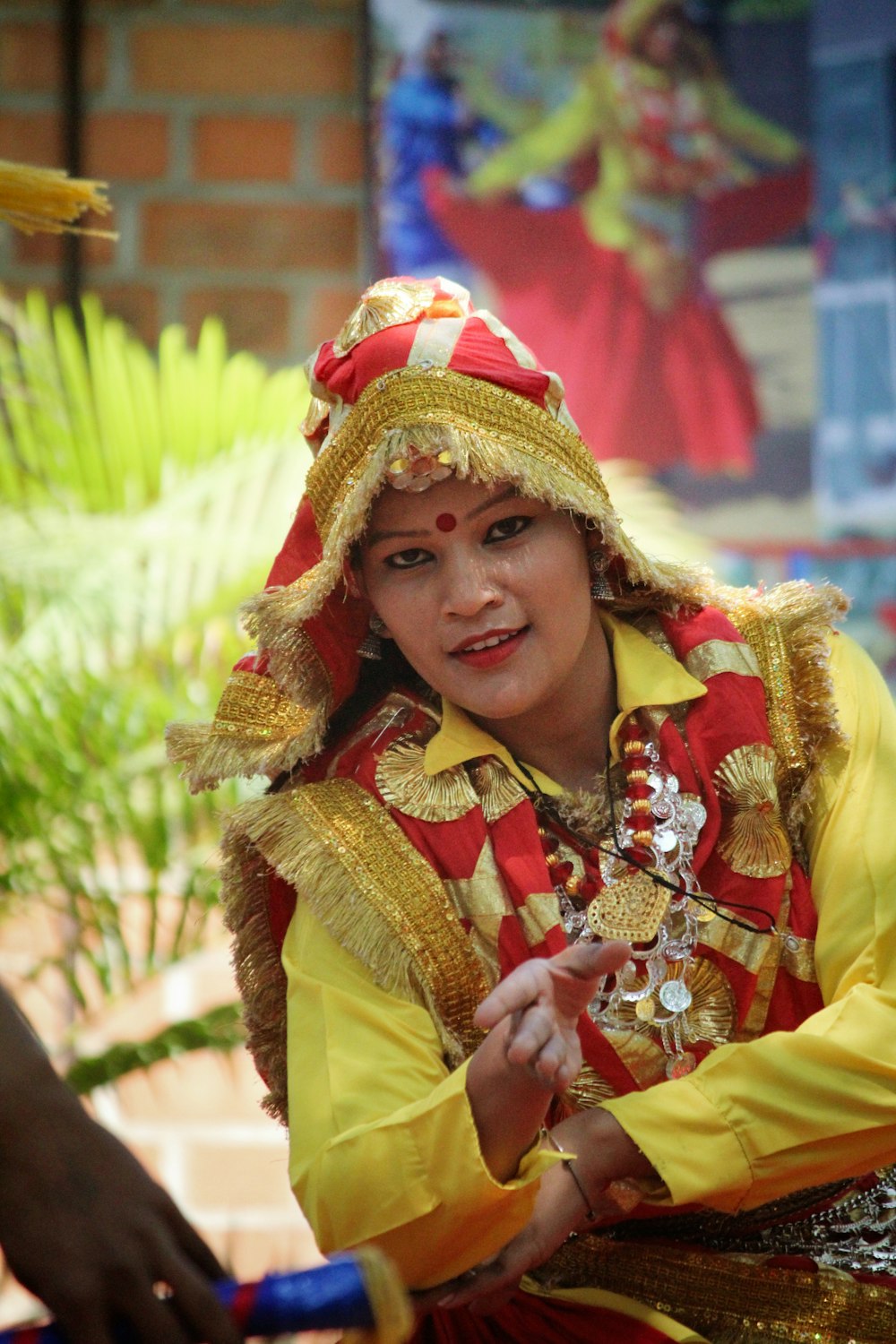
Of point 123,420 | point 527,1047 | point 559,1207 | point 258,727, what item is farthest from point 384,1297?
point 123,420

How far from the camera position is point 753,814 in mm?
1964

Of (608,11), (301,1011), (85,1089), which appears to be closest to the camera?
(301,1011)

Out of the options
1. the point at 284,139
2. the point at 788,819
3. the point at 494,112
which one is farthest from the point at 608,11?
the point at 788,819

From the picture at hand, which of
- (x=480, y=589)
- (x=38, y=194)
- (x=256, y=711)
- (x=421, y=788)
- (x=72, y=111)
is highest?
(x=72, y=111)

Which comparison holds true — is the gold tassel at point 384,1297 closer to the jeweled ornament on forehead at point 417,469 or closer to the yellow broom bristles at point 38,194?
the jeweled ornament on forehead at point 417,469

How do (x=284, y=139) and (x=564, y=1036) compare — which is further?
(x=284, y=139)

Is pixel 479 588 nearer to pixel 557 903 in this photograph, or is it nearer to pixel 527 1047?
pixel 557 903

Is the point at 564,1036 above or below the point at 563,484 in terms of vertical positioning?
below

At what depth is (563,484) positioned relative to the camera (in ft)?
6.30

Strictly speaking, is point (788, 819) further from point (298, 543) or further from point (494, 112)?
point (494, 112)

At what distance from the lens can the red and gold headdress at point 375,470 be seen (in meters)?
1.89

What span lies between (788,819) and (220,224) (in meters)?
2.28

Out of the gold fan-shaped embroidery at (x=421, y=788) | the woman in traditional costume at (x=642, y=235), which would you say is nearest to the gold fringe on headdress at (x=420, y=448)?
the gold fan-shaped embroidery at (x=421, y=788)

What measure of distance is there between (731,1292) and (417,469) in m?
1.04
